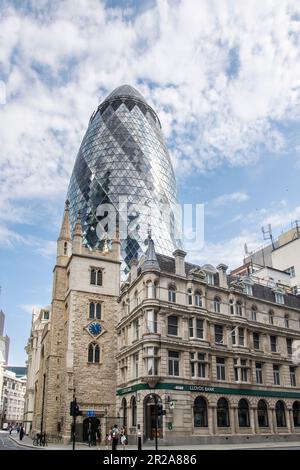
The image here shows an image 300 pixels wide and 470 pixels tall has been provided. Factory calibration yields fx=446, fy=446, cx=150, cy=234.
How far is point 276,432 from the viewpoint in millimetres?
44750

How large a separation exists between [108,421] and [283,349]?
20912 millimetres

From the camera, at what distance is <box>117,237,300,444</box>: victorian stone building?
39.2 metres

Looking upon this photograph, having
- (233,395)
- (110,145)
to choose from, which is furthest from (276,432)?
(110,145)

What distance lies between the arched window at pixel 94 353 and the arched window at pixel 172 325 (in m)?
13.0

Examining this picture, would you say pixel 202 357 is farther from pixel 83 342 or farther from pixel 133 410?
pixel 83 342

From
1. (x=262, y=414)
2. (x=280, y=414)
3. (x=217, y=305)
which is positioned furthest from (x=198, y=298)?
(x=280, y=414)

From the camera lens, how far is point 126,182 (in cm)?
9200

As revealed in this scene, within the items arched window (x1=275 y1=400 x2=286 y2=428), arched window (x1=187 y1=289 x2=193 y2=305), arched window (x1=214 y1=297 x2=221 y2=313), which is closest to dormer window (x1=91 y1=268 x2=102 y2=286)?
arched window (x1=187 y1=289 x2=193 y2=305)

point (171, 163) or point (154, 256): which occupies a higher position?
point (171, 163)

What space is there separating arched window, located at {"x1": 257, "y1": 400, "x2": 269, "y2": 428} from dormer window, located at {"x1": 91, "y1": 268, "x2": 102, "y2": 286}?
73.7 ft

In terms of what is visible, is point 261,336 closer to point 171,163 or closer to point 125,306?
point 125,306

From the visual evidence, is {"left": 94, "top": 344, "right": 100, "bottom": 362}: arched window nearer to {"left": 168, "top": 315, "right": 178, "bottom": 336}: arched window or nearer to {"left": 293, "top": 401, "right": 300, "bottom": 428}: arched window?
{"left": 168, "top": 315, "right": 178, "bottom": 336}: arched window

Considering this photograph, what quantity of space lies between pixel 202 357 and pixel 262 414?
374 inches
